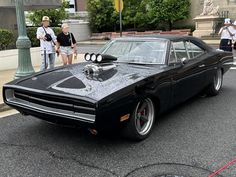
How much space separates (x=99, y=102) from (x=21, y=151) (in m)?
1.33

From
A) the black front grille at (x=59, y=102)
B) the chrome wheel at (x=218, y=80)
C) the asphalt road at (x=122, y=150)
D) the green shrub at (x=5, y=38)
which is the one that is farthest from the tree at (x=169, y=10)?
the black front grille at (x=59, y=102)

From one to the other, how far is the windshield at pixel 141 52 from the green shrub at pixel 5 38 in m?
7.35

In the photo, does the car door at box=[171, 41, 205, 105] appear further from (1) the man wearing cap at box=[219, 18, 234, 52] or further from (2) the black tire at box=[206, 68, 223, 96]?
(1) the man wearing cap at box=[219, 18, 234, 52]

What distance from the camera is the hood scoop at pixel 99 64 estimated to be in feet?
15.6

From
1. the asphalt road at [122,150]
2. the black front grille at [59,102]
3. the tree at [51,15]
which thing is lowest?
the asphalt road at [122,150]


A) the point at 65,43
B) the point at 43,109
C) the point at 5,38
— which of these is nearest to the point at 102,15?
the point at 5,38

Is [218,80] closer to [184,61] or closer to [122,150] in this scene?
[184,61]

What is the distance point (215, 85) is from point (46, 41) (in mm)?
4793

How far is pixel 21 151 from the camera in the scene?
13.8ft

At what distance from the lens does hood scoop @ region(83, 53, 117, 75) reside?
4.76 metres

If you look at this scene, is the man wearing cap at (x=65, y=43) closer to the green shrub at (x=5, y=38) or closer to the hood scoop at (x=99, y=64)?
the green shrub at (x=5, y=38)

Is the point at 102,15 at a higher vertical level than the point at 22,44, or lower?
higher

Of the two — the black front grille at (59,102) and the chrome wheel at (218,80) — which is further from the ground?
the black front grille at (59,102)

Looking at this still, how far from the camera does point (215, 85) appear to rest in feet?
22.7
